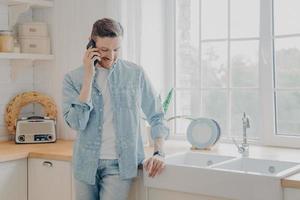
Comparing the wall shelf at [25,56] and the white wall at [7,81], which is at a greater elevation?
the wall shelf at [25,56]

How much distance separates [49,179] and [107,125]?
0.68 meters

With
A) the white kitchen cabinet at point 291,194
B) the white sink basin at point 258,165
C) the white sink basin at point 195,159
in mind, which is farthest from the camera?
the white sink basin at point 195,159

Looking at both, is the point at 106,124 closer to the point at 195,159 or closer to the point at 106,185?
the point at 106,185

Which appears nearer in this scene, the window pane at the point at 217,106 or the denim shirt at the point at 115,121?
the denim shirt at the point at 115,121

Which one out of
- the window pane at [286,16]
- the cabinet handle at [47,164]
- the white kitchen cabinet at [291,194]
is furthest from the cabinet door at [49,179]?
the window pane at [286,16]

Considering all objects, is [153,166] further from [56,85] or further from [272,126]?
[56,85]

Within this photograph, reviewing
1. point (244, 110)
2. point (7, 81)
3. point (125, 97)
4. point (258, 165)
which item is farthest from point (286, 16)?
point (7, 81)

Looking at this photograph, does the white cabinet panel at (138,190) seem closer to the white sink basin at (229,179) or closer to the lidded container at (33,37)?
the white sink basin at (229,179)

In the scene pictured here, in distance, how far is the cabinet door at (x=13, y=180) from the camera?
9.06 feet

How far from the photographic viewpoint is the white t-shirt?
91.2 inches

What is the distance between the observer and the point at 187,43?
3.36 meters

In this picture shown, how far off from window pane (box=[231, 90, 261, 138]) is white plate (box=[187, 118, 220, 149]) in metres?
0.29

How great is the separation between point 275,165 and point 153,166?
61cm

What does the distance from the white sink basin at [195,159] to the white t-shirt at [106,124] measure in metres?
0.39
